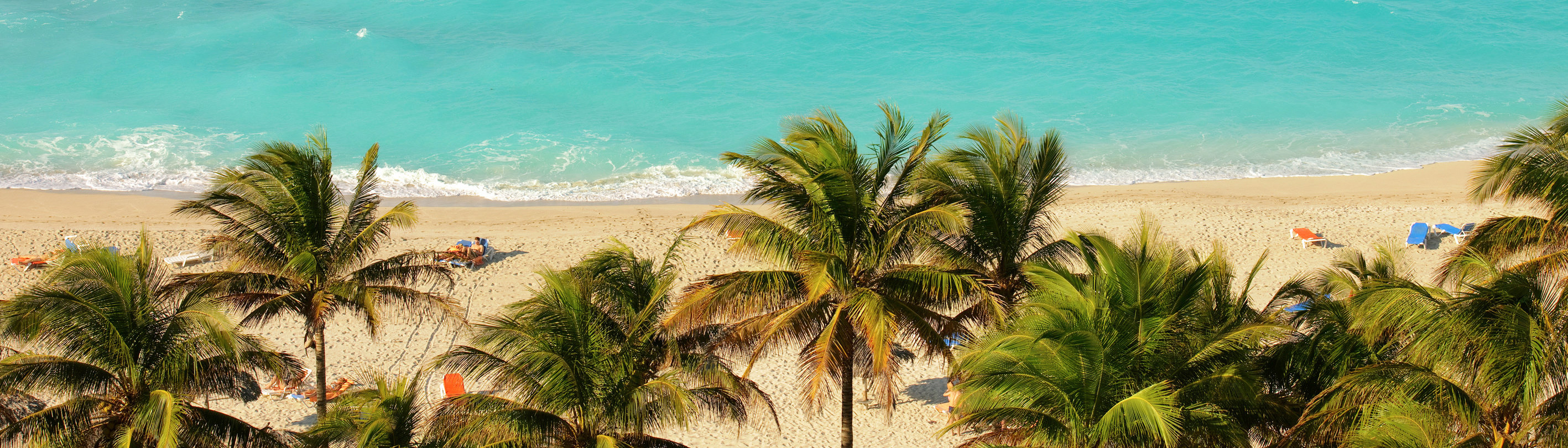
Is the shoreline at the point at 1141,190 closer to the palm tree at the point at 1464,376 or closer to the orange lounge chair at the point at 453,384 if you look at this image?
the orange lounge chair at the point at 453,384

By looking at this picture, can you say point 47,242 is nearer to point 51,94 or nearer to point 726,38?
point 51,94

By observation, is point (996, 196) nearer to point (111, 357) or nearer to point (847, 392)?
point (847, 392)

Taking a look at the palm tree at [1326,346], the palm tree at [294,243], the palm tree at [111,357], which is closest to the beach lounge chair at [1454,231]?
the palm tree at [1326,346]

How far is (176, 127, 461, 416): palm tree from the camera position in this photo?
34.5 ft

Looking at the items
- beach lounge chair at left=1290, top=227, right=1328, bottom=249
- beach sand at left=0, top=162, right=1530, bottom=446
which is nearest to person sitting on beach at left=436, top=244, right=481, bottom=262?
beach sand at left=0, top=162, right=1530, bottom=446

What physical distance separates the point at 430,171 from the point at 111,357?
1916cm

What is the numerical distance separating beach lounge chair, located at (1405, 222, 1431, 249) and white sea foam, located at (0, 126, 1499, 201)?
743 centimetres

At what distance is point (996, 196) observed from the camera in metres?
9.77

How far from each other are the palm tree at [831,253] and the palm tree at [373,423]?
2.16 meters

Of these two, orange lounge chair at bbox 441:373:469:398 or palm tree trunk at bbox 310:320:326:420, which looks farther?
orange lounge chair at bbox 441:373:469:398

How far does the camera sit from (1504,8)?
4481cm

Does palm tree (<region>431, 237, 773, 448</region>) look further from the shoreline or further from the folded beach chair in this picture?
the shoreline

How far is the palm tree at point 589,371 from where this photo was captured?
328 inches

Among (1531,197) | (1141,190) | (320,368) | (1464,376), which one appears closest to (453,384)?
(320,368)
